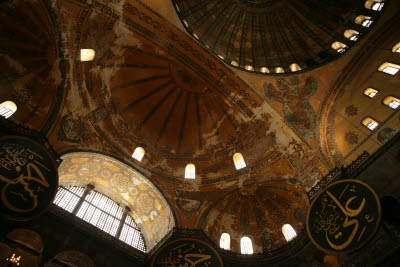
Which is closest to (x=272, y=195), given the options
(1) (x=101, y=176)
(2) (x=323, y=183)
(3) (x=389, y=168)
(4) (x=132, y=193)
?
(2) (x=323, y=183)

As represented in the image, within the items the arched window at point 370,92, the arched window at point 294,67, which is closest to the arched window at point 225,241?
the arched window at point 370,92

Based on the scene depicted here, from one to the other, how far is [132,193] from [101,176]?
138 centimetres

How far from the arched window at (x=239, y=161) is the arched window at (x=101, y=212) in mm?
4691

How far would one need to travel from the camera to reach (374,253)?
21.7 feet

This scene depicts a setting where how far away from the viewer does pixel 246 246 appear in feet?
34.2

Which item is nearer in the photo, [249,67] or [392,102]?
[392,102]

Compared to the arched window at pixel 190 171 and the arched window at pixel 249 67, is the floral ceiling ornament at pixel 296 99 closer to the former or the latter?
the arched window at pixel 249 67

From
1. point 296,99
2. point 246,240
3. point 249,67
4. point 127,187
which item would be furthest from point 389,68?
point 127,187

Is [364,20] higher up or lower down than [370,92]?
higher up

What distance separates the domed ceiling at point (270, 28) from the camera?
12.3 m

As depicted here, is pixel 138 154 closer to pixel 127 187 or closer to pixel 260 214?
pixel 127 187

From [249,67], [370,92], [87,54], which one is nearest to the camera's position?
[370,92]

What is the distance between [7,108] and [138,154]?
185 inches

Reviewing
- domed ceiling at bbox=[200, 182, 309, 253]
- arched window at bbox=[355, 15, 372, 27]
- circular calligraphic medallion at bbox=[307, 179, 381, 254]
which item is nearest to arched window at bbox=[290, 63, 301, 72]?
arched window at bbox=[355, 15, 372, 27]
